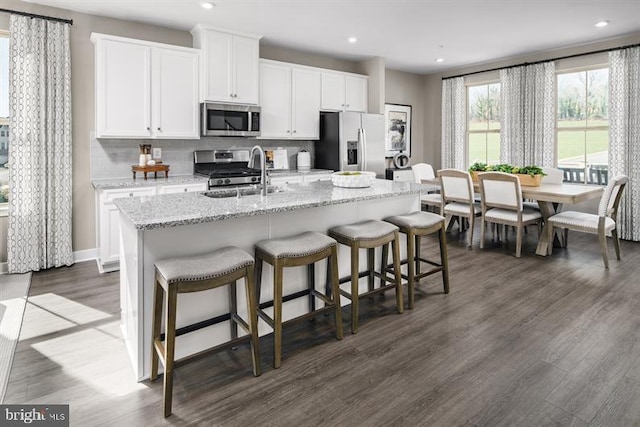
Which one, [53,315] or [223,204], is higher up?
[223,204]

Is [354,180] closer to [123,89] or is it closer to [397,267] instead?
[397,267]

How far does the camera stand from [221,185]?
466cm

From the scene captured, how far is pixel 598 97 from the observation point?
5.78 meters

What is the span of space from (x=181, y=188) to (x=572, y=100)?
574 centimetres

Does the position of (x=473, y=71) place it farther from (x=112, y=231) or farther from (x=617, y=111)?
(x=112, y=231)

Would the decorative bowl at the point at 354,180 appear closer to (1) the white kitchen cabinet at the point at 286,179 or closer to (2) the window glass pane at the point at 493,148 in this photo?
(1) the white kitchen cabinet at the point at 286,179

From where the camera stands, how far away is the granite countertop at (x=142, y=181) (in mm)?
4059

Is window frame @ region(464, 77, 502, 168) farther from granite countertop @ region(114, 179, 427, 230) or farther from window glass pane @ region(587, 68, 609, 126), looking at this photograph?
granite countertop @ region(114, 179, 427, 230)

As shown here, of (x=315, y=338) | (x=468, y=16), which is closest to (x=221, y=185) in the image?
(x=315, y=338)

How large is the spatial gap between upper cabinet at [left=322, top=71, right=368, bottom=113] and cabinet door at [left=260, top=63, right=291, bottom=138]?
67 centimetres

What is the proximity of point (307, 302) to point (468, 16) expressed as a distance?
3701mm

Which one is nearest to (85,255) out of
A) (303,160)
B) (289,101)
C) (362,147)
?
(303,160)

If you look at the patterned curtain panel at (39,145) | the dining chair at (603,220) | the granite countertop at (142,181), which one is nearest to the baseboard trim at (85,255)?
the patterned curtain panel at (39,145)

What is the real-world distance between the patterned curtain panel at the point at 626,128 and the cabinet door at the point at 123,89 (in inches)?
234
